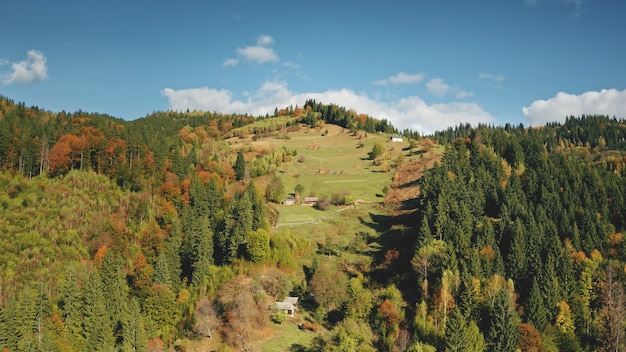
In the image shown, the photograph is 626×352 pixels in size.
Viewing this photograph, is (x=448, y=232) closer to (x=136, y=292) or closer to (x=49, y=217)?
(x=136, y=292)

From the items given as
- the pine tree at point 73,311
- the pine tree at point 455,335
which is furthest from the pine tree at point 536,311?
the pine tree at point 73,311

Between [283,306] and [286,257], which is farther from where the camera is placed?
[286,257]

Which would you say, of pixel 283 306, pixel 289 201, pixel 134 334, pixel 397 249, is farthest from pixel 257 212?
pixel 134 334

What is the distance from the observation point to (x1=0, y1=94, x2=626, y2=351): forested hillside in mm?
64562

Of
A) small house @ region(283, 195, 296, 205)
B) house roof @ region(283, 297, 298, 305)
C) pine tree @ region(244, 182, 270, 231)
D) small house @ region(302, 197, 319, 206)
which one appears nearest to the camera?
house roof @ region(283, 297, 298, 305)

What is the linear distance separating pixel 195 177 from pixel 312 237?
114 ft

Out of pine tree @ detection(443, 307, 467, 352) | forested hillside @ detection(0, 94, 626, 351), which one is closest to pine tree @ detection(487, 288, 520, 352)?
forested hillside @ detection(0, 94, 626, 351)

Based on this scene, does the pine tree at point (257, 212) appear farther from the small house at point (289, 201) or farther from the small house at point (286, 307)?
the small house at point (286, 307)

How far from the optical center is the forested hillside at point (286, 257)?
212 feet

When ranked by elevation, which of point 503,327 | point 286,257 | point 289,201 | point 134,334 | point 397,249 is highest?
point 289,201

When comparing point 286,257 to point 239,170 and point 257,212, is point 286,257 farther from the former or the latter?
point 239,170

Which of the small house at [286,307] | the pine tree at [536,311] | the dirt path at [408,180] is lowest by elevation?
the small house at [286,307]

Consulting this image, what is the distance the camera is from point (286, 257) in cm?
8394

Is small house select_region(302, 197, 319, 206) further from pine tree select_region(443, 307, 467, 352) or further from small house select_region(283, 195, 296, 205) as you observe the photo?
pine tree select_region(443, 307, 467, 352)
